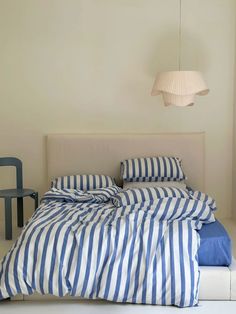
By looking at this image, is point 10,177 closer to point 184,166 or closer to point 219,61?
point 184,166

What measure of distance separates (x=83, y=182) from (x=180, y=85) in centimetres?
129

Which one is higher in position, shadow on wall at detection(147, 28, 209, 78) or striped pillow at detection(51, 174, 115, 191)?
shadow on wall at detection(147, 28, 209, 78)

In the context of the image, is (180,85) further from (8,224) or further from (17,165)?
(8,224)

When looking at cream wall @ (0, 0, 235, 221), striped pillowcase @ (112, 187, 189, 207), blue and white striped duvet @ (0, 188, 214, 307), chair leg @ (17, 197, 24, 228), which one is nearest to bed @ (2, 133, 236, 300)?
cream wall @ (0, 0, 235, 221)

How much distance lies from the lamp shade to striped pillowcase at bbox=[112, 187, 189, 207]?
874 millimetres

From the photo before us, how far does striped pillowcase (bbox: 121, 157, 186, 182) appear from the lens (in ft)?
14.5

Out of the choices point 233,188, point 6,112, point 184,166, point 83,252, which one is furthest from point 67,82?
point 83,252

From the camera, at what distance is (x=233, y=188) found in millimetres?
4863

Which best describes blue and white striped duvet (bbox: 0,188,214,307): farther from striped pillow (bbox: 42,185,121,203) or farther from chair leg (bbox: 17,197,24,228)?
chair leg (bbox: 17,197,24,228)

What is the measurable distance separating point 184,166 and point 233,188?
612mm

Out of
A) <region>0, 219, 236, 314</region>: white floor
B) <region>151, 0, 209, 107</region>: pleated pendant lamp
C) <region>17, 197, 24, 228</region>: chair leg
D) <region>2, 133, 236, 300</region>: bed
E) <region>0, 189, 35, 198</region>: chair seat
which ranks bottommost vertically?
<region>0, 219, 236, 314</region>: white floor

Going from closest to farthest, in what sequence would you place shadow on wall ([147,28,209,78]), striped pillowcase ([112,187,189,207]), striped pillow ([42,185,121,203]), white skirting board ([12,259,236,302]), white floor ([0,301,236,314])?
white floor ([0,301,236,314]) < white skirting board ([12,259,236,302]) < striped pillowcase ([112,187,189,207]) < striped pillow ([42,185,121,203]) < shadow on wall ([147,28,209,78])

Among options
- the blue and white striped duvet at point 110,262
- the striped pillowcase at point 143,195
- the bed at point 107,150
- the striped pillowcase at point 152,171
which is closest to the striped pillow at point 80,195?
the striped pillowcase at point 143,195

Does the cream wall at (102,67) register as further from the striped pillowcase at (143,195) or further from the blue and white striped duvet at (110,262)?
the blue and white striped duvet at (110,262)
